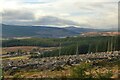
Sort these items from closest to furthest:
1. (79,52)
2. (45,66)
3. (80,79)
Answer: (80,79) → (45,66) → (79,52)

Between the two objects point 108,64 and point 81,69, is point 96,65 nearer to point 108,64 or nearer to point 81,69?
point 108,64

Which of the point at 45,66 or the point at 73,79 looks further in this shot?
the point at 45,66

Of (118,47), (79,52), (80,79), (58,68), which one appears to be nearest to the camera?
(80,79)

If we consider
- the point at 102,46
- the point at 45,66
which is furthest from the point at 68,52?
the point at 45,66

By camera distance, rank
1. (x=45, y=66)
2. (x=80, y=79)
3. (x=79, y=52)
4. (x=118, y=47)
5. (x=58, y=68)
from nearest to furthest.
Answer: (x=80, y=79) → (x=58, y=68) → (x=45, y=66) → (x=118, y=47) → (x=79, y=52)

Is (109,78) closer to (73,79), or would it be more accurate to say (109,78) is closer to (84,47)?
(73,79)

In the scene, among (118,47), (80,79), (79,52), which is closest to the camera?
(80,79)

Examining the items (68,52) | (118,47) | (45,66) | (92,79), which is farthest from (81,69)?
(68,52)

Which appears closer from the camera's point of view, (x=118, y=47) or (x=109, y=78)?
(x=109, y=78)
